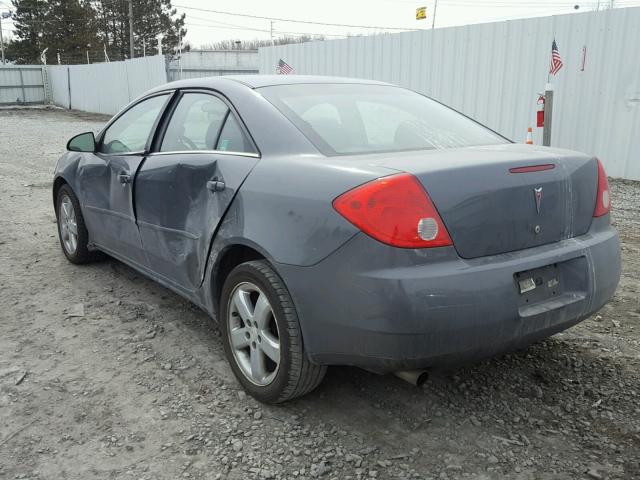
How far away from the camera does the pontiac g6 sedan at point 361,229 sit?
216 centimetres

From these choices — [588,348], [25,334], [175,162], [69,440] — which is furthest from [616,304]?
[25,334]

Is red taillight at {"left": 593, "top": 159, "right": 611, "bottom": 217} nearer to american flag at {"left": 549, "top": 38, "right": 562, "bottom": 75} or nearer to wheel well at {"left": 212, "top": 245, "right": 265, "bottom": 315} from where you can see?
wheel well at {"left": 212, "top": 245, "right": 265, "bottom": 315}

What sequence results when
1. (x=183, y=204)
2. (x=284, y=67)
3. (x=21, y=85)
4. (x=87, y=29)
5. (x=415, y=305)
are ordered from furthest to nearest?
1. (x=87, y=29)
2. (x=21, y=85)
3. (x=284, y=67)
4. (x=183, y=204)
5. (x=415, y=305)

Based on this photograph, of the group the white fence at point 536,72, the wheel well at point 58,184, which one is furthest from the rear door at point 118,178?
the white fence at point 536,72

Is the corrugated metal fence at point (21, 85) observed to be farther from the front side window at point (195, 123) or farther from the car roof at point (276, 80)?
the car roof at point (276, 80)

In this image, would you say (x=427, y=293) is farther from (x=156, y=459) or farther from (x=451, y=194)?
(x=156, y=459)

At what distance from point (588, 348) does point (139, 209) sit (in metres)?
2.76

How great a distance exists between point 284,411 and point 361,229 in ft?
3.46

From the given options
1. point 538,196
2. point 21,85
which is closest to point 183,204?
point 538,196

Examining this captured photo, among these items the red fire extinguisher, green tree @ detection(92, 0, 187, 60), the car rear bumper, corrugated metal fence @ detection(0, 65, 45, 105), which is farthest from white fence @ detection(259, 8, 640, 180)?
green tree @ detection(92, 0, 187, 60)

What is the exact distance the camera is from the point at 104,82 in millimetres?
26531

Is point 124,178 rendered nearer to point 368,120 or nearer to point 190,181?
point 190,181

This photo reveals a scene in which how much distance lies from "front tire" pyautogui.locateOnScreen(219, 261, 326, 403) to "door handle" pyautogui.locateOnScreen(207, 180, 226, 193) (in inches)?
16.5

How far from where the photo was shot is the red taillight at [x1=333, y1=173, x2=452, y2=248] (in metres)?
2.14
